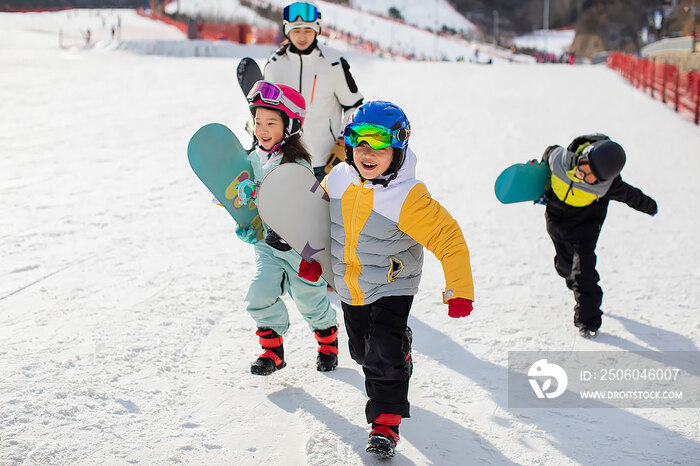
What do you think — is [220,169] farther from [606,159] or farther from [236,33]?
[236,33]

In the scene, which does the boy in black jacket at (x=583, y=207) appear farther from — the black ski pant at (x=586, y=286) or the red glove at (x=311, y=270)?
the red glove at (x=311, y=270)

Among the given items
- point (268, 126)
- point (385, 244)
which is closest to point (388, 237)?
point (385, 244)

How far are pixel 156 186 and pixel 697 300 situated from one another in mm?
5669

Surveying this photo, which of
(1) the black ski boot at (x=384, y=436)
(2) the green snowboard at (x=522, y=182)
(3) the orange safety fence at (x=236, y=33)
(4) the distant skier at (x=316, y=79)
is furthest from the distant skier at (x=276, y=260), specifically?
(3) the orange safety fence at (x=236, y=33)

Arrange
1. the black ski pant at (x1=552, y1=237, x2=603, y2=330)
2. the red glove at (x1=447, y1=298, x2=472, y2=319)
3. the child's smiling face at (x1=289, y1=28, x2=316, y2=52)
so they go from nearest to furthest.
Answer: the red glove at (x1=447, y1=298, x2=472, y2=319)
the black ski pant at (x1=552, y1=237, x2=603, y2=330)
the child's smiling face at (x1=289, y1=28, x2=316, y2=52)

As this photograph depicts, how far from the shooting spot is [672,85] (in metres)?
16.3

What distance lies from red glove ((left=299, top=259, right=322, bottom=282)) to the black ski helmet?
176cm

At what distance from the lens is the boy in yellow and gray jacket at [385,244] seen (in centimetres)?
279

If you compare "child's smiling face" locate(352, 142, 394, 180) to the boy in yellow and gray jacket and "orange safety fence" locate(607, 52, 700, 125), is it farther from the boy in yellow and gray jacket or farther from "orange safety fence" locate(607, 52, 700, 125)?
"orange safety fence" locate(607, 52, 700, 125)

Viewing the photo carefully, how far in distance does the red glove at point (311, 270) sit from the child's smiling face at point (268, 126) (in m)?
0.72

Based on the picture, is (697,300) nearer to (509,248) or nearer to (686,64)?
(509,248)

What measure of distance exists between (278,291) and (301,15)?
6.41 feet

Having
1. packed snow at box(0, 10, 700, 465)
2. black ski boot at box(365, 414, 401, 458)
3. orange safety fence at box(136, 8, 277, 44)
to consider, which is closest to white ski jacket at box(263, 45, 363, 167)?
packed snow at box(0, 10, 700, 465)

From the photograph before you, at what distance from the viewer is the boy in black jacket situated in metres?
4.01
